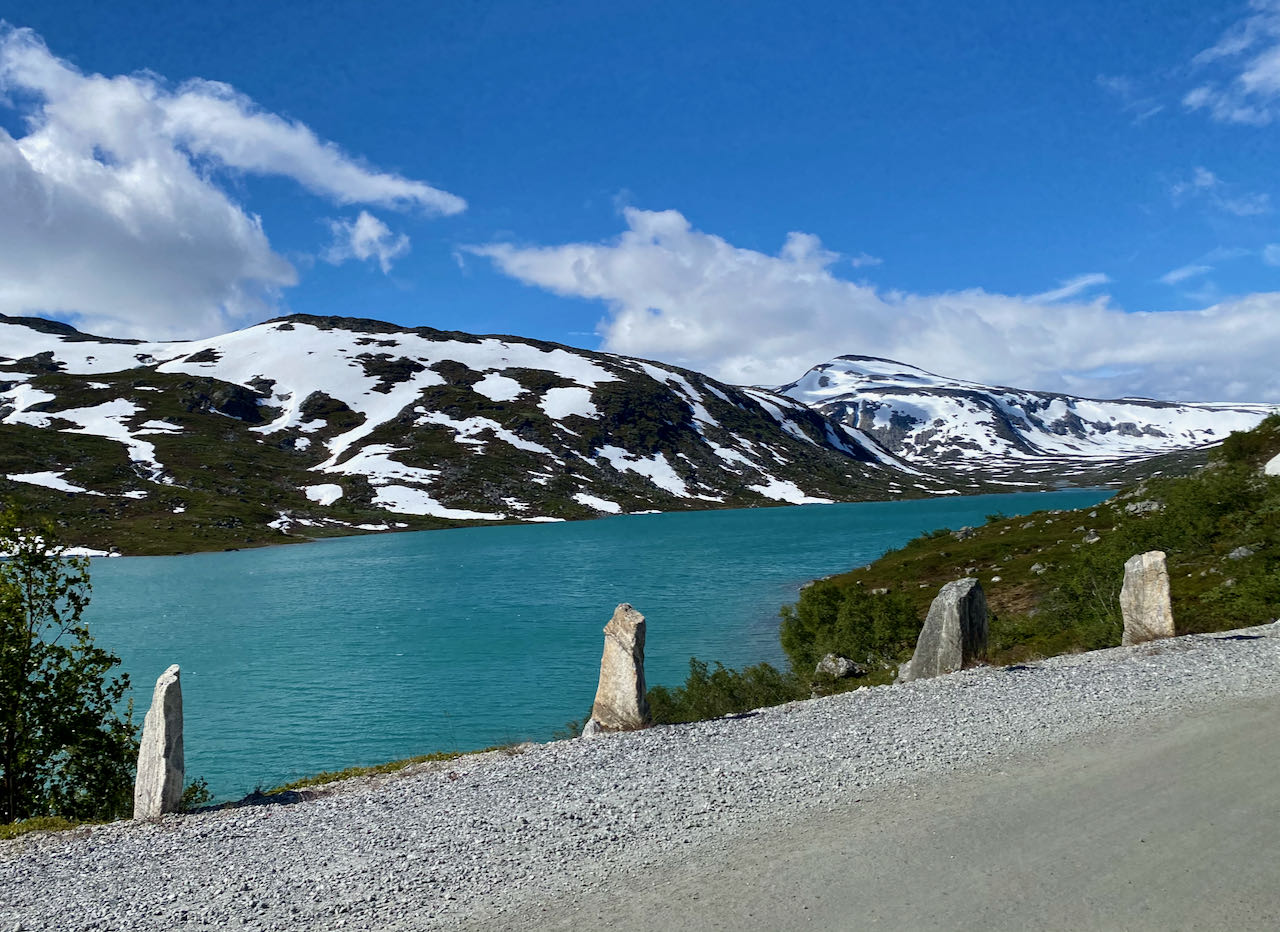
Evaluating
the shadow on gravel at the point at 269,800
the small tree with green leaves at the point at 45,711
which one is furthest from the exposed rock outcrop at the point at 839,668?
the small tree with green leaves at the point at 45,711

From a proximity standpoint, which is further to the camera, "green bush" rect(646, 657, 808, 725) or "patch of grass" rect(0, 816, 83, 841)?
"green bush" rect(646, 657, 808, 725)

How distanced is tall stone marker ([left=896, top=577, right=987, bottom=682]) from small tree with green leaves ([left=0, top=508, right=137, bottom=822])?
22.6 meters

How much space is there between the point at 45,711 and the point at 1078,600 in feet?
129

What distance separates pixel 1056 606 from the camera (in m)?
36.8

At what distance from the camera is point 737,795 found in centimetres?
1425

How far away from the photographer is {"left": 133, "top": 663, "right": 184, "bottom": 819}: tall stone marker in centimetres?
1542

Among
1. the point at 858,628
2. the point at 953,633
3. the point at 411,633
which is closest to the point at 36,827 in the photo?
the point at 953,633

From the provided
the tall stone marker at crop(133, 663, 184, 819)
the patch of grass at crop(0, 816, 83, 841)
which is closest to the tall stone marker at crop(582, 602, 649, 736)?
the tall stone marker at crop(133, 663, 184, 819)

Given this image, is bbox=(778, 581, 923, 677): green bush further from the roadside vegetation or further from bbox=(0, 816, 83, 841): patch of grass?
bbox=(0, 816, 83, 841): patch of grass

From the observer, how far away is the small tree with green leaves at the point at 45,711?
18.3m

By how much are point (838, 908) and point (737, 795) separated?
446cm

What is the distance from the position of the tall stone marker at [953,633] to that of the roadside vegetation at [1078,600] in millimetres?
1294

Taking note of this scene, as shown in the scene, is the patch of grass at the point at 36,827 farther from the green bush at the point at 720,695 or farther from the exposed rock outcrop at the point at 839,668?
the exposed rock outcrop at the point at 839,668

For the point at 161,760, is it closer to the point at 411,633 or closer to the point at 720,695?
the point at 720,695
